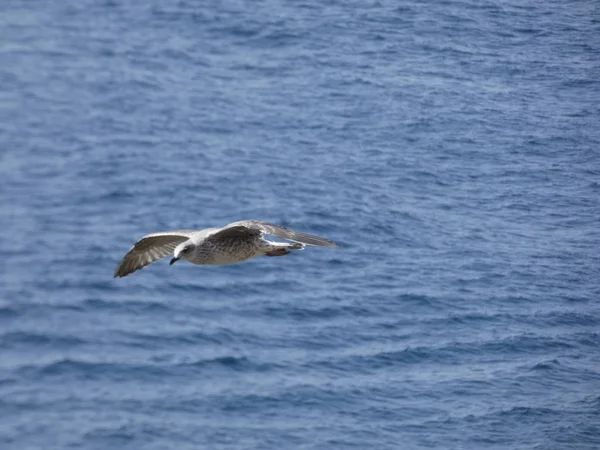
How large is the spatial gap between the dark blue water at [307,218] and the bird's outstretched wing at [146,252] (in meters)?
15.8

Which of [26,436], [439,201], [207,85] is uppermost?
[207,85]

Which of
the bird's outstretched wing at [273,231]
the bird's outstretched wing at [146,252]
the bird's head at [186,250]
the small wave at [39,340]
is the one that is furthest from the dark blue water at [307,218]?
the bird's outstretched wing at [273,231]

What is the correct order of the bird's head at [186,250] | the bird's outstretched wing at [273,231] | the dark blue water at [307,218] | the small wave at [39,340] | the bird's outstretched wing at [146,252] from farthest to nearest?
the small wave at [39,340] → the dark blue water at [307,218] → the bird's outstretched wing at [146,252] → the bird's head at [186,250] → the bird's outstretched wing at [273,231]

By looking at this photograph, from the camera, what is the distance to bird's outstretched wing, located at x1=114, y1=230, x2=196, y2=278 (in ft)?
52.7

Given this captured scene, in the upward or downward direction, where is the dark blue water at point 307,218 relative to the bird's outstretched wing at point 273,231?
downward

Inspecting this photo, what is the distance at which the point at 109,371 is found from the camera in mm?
35469

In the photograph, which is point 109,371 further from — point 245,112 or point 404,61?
point 404,61

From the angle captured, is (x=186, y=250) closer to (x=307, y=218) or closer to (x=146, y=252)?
(x=146, y=252)

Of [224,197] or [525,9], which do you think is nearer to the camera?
[224,197]

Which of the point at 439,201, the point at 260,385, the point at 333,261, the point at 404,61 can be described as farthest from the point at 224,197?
the point at 404,61

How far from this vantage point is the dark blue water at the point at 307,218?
3322 cm

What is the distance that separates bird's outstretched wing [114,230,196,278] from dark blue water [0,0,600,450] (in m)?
15.8

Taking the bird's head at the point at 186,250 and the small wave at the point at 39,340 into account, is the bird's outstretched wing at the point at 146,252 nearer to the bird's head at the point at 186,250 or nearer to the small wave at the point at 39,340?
the bird's head at the point at 186,250

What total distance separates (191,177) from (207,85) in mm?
9893
